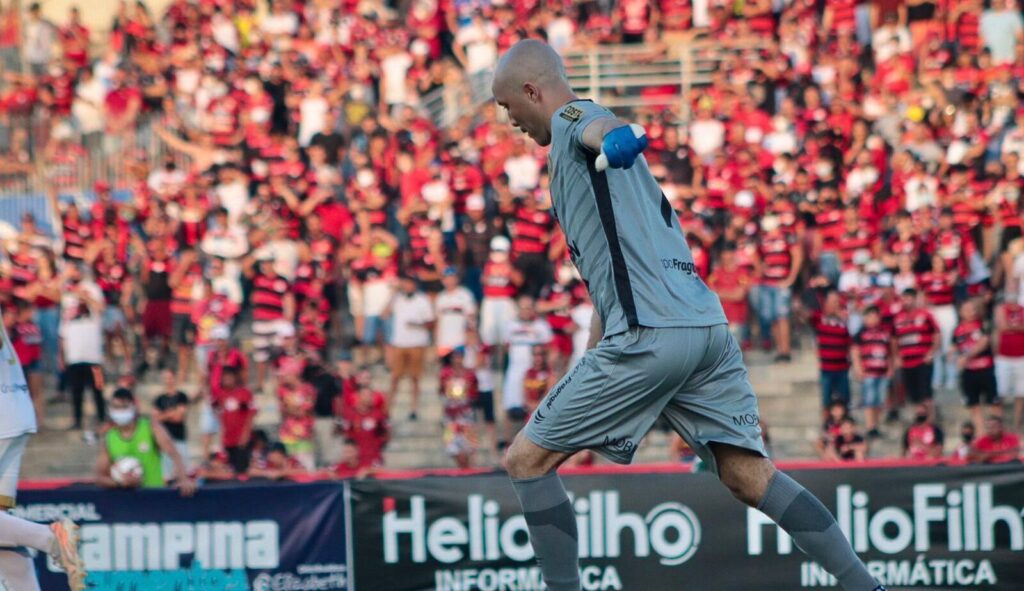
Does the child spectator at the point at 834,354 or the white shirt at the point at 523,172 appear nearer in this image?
the child spectator at the point at 834,354

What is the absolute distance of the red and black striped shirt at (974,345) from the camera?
1481cm

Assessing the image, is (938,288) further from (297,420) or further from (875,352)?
(297,420)

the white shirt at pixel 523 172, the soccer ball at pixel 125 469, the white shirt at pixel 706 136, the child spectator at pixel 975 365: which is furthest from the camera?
the white shirt at pixel 706 136

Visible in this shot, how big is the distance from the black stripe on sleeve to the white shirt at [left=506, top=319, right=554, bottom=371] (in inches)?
374

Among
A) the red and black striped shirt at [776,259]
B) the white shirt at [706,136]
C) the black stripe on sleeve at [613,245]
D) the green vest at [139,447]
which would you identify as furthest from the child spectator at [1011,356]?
the black stripe on sleeve at [613,245]

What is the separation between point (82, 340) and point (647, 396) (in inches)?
461

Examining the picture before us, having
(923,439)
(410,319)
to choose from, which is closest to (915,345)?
(923,439)

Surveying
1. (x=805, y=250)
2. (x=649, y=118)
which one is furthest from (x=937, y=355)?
(x=649, y=118)

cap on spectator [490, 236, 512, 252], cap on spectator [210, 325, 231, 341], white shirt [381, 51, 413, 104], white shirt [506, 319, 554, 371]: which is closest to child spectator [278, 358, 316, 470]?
cap on spectator [210, 325, 231, 341]

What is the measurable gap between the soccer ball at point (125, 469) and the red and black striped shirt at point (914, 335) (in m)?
7.11

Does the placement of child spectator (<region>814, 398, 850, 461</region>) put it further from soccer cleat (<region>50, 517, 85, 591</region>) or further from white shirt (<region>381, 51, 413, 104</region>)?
white shirt (<region>381, 51, 413, 104</region>)

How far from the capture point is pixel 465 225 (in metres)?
17.3

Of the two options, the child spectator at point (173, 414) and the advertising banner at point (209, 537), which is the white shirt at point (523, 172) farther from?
the advertising banner at point (209, 537)

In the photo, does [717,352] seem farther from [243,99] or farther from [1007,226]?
[243,99]
